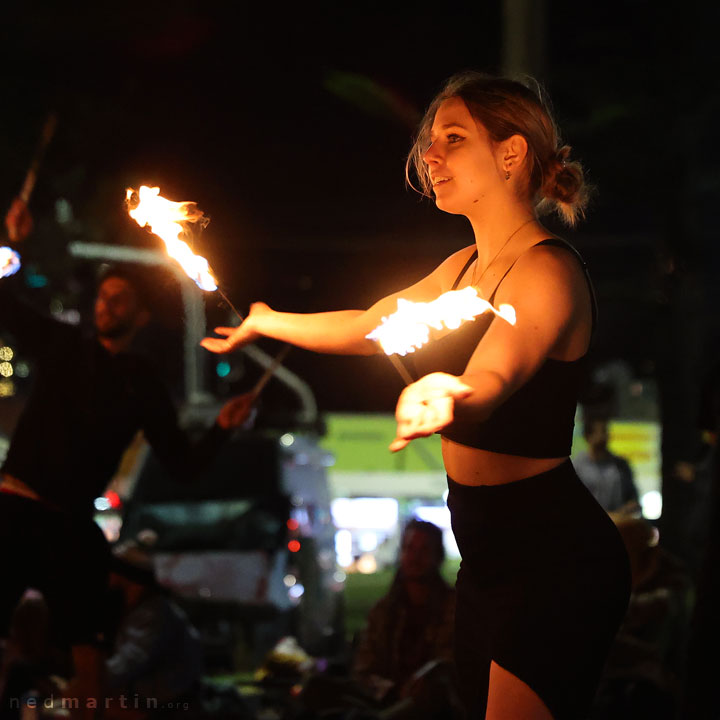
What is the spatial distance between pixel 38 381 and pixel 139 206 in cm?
125

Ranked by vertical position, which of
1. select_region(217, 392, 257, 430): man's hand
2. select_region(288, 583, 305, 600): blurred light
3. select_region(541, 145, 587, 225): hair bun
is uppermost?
select_region(541, 145, 587, 225): hair bun

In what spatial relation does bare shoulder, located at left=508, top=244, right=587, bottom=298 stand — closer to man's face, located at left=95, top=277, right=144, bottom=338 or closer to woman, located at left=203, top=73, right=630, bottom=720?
woman, located at left=203, top=73, right=630, bottom=720

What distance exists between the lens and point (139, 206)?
3090 millimetres

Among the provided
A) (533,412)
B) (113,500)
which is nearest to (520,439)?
(533,412)

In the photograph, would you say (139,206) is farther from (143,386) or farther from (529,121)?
(143,386)

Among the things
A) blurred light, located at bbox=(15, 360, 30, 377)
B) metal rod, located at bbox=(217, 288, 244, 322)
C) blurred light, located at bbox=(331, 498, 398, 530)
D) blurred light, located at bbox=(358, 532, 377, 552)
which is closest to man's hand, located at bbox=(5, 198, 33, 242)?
metal rod, located at bbox=(217, 288, 244, 322)

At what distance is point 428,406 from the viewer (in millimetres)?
2199

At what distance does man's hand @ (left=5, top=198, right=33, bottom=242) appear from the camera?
4266 millimetres

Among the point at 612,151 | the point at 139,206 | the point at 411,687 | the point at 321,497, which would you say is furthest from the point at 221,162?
Answer: the point at 139,206

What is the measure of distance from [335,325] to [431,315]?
29.3 inches

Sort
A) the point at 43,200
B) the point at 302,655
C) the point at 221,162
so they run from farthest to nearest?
the point at 221,162 → the point at 43,200 → the point at 302,655

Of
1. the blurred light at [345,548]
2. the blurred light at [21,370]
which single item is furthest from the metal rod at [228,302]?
the blurred light at [345,548]

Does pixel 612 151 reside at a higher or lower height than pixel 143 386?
higher

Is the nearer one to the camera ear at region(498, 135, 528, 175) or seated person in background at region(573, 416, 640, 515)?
ear at region(498, 135, 528, 175)
